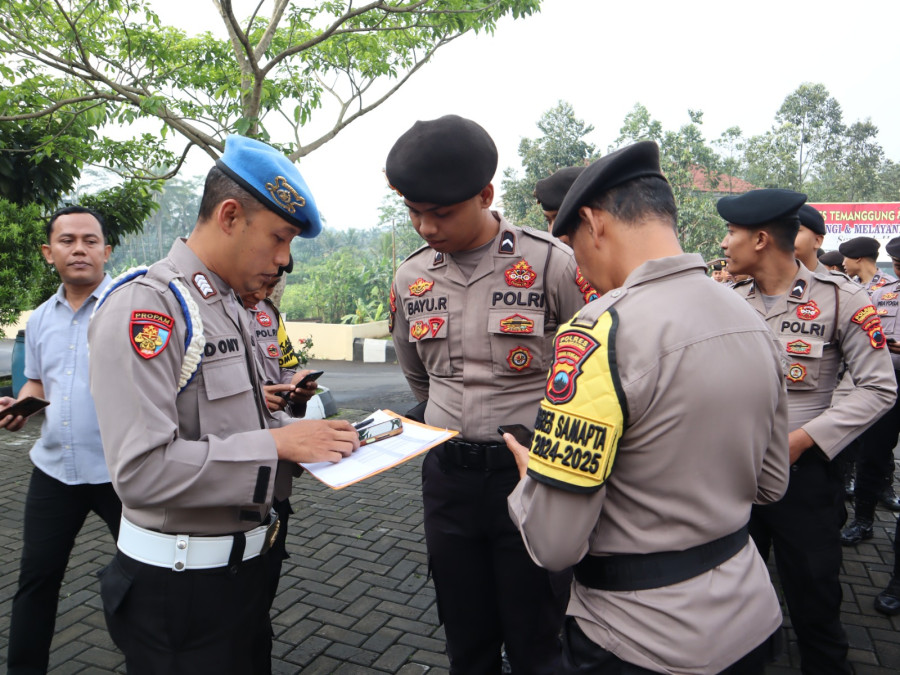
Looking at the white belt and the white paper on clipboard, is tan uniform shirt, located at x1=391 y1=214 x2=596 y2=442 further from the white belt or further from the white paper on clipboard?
the white belt

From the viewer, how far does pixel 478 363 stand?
7.58 ft

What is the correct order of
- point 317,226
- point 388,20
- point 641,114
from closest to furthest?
point 317,226, point 388,20, point 641,114

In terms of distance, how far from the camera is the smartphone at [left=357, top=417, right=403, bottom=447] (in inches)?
71.7

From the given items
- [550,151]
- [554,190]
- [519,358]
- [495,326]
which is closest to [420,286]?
[495,326]

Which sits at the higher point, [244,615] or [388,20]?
[388,20]

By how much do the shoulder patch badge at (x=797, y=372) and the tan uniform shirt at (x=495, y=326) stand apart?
3.35 feet

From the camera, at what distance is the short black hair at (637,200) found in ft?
4.53

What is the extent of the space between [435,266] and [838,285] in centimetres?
172

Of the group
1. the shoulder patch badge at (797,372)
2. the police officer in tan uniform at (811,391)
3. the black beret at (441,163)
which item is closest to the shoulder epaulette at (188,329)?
the black beret at (441,163)

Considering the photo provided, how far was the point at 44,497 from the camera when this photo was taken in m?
2.63

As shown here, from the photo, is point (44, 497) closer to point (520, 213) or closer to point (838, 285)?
point (838, 285)

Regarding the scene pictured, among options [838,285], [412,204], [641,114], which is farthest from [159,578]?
[641,114]

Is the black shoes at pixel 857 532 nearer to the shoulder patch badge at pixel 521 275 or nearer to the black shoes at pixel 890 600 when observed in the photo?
the black shoes at pixel 890 600

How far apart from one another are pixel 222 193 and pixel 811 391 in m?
2.42
